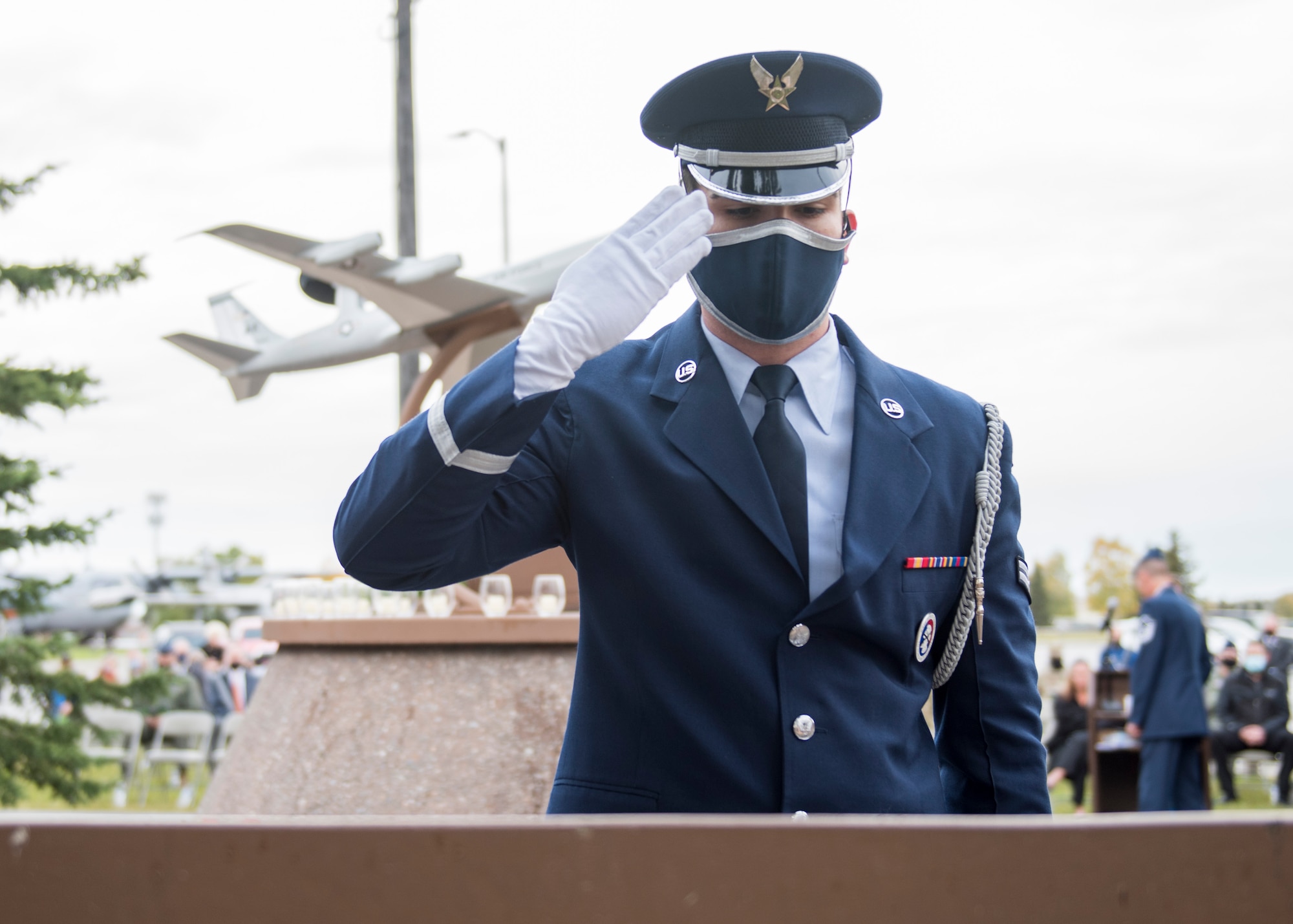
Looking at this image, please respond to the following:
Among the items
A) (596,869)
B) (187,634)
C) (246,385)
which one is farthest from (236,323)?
(596,869)

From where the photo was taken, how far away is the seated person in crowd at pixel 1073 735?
1023 centimetres

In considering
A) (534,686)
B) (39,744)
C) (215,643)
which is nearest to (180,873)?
(534,686)

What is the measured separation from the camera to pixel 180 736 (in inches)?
500

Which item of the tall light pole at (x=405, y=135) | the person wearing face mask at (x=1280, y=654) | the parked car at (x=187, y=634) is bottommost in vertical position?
the parked car at (x=187, y=634)

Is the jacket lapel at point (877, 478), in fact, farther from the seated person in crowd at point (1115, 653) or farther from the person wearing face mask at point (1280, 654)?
the seated person in crowd at point (1115, 653)

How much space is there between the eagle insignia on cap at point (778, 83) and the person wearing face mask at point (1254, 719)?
1018 cm

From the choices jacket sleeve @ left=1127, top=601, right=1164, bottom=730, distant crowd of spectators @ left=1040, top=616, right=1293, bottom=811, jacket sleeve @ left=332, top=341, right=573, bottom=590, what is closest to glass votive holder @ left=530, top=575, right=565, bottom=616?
jacket sleeve @ left=332, top=341, right=573, bottom=590

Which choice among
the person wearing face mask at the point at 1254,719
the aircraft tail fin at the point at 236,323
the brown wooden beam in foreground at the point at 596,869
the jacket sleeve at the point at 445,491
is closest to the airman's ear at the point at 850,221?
Result: the jacket sleeve at the point at 445,491

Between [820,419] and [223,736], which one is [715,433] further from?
[223,736]

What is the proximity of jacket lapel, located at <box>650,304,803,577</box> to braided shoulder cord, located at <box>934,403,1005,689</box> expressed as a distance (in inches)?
13.0

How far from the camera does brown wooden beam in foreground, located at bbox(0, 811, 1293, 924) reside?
818 millimetres

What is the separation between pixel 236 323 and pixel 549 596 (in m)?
12.0

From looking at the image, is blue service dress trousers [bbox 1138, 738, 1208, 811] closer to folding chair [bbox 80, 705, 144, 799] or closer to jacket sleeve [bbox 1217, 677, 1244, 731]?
jacket sleeve [bbox 1217, 677, 1244, 731]

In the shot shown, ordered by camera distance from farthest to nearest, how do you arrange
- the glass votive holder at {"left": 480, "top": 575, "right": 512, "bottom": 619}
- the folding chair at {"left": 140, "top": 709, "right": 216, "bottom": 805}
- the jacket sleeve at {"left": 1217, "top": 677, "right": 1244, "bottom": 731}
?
the folding chair at {"left": 140, "top": 709, "right": 216, "bottom": 805}
the jacket sleeve at {"left": 1217, "top": 677, "right": 1244, "bottom": 731}
the glass votive holder at {"left": 480, "top": 575, "right": 512, "bottom": 619}
